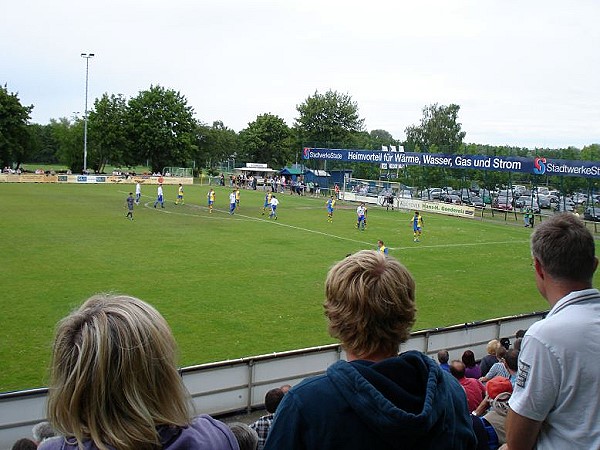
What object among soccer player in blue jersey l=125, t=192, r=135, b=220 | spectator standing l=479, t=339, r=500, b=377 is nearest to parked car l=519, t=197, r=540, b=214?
soccer player in blue jersey l=125, t=192, r=135, b=220

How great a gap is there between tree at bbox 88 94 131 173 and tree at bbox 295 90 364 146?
1040 inches

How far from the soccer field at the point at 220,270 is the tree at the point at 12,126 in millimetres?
39960

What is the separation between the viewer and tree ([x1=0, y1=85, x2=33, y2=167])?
7081 cm

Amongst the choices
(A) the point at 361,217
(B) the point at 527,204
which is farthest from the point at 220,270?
(B) the point at 527,204

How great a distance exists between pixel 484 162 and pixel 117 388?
43.6 metres

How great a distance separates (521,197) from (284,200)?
22725mm

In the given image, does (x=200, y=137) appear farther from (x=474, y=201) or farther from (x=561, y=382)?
(x=561, y=382)

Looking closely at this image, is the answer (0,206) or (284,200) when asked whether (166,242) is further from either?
(284,200)

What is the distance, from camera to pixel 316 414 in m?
1.94

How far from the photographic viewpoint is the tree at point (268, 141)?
87.8 meters

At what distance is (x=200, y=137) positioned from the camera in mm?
93062

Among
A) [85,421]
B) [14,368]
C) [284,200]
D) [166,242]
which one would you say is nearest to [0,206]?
[166,242]

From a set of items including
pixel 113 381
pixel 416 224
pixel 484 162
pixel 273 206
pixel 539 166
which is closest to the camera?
pixel 113 381

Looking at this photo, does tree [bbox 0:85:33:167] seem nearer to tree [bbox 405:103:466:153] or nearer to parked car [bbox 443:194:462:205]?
parked car [bbox 443:194:462:205]
